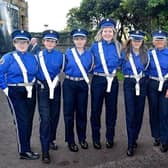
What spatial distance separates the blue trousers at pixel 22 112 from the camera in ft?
21.0

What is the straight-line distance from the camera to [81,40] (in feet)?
22.2

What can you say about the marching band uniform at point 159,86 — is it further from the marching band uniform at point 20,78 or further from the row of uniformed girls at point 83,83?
the marching band uniform at point 20,78

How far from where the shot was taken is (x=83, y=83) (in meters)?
6.79

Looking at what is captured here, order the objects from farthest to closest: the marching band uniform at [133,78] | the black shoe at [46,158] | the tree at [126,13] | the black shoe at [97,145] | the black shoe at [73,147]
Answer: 1. the tree at [126,13]
2. the black shoe at [97,145]
3. the black shoe at [73,147]
4. the marching band uniform at [133,78]
5. the black shoe at [46,158]

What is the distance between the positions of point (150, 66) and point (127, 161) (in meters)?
1.44

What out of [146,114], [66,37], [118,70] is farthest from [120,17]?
[118,70]

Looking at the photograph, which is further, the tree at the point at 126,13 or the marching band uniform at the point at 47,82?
the tree at the point at 126,13

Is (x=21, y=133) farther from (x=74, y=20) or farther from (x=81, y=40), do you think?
(x=74, y=20)

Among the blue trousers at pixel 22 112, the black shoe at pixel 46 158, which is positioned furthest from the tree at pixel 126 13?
→ the black shoe at pixel 46 158

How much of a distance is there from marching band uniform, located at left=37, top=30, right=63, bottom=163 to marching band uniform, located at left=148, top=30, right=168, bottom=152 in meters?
1.38

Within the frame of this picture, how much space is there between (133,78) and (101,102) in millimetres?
659

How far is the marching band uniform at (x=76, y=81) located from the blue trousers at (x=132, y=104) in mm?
606

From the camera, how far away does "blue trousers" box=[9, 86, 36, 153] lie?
251 inches

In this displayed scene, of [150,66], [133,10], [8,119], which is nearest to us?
[150,66]
